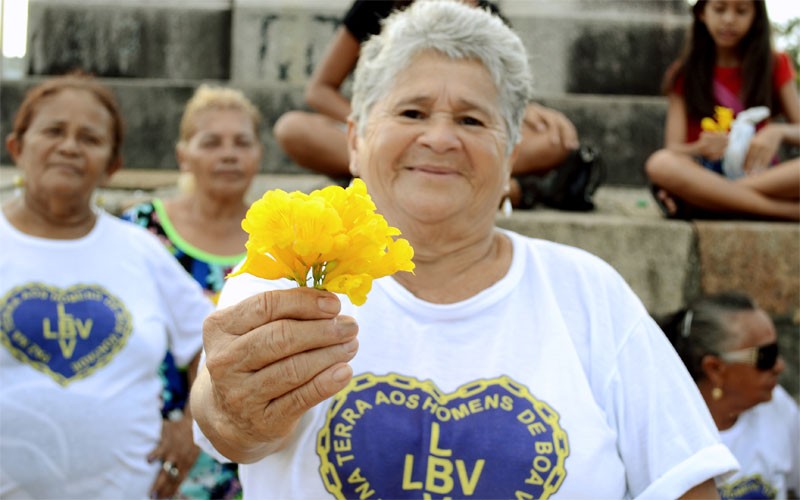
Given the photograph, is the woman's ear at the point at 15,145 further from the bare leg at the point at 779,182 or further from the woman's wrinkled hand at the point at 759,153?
the woman's wrinkled hand at the point at 759,153

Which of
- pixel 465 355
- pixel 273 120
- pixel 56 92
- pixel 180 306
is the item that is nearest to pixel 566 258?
pixel 465 355

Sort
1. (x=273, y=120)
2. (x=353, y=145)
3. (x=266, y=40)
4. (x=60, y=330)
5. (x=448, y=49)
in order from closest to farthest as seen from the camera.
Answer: (x=448, y=49) → (x=353, y=145) → (x=60, y=330) → (x=273, y=120) → (x=266, y=40)

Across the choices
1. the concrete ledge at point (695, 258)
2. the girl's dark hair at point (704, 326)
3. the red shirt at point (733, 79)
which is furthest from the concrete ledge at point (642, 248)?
the red shirt at point (733, 79)

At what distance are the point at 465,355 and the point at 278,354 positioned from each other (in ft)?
1.88

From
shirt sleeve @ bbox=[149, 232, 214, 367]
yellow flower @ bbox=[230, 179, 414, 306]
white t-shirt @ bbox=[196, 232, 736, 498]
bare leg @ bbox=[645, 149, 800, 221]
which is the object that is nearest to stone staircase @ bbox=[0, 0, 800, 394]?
bare leg @ bbox=[645, 149, 800, 221]

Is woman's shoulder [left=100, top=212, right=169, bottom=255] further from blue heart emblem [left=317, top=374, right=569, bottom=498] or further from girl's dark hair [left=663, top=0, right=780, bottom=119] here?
girl's dark hair [left=663, top=0, right=780, bottom=119]

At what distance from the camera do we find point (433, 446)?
5.72 ft

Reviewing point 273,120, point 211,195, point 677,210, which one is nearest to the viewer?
point 211,195

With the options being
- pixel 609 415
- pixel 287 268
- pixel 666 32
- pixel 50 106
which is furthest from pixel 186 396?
pixel 666 32

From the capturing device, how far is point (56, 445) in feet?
8.52

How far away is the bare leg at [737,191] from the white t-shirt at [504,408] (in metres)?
2.22

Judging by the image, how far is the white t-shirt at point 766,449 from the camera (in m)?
3.16

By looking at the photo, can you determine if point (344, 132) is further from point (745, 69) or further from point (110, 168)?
point (745, 69)

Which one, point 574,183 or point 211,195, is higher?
point 574,183
